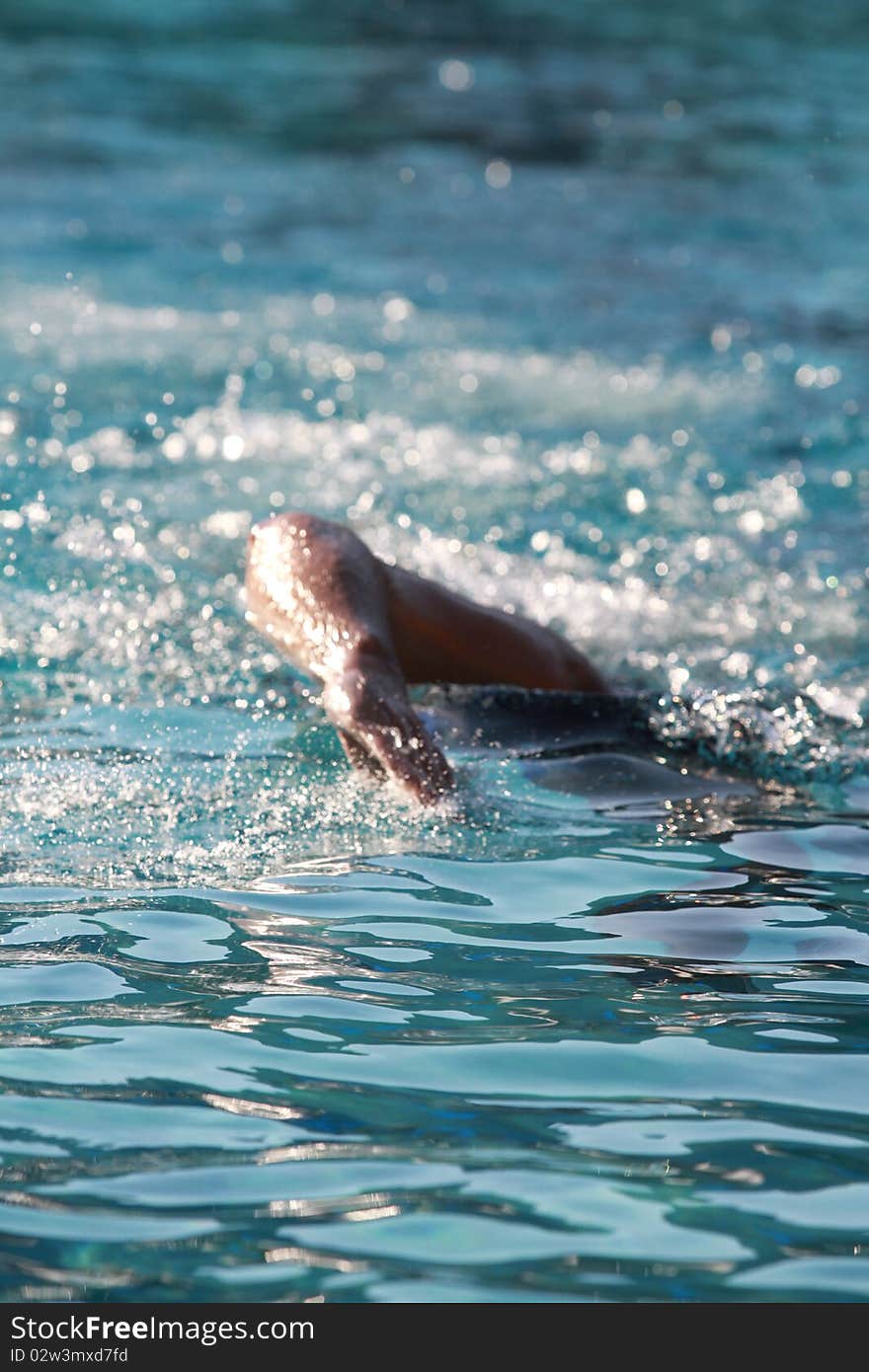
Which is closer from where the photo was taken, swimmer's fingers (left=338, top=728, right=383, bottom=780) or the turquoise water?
the turquoise water

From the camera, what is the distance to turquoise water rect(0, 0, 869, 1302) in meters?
2.23

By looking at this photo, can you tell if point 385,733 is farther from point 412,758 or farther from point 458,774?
point 458,774

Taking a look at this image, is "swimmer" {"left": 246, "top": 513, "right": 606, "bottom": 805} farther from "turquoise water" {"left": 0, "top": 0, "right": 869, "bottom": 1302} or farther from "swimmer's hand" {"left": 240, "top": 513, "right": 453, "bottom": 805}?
"turquoise water" {"left": 0, "top": 0, "right": 869, "bottom": 1302}

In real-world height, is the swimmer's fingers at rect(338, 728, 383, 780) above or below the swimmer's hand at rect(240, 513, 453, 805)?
below

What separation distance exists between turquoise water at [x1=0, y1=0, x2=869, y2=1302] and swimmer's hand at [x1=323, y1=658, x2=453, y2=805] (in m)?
0.08

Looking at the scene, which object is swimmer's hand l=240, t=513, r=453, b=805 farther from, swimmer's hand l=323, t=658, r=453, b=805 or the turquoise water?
the turquoise water

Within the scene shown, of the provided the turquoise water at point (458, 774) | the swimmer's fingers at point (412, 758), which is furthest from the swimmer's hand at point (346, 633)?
the turquoise water at point (458, 774)

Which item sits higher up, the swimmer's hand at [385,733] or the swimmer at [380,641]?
the swimmer at [380,641]

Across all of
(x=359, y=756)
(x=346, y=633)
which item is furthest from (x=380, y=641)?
(x=359, y=756)

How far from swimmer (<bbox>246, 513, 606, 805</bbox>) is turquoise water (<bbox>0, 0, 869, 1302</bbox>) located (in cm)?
14

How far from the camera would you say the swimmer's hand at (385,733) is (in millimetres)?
3586

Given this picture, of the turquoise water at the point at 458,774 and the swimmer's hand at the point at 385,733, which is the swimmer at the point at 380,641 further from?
the turquoise water at the point at 458,774

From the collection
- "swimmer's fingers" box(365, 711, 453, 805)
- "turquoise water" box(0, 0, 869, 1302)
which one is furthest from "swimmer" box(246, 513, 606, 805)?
"turquoise water" box(0, 0, 869, 1302)

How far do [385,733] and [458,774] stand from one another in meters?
0.27
